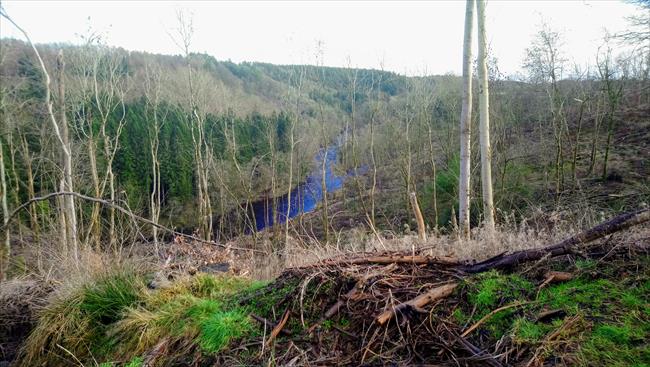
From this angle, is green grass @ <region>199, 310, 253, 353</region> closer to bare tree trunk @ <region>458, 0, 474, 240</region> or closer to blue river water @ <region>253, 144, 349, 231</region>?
bare tree trunk @ <region>458, 0, 474, 240</region>

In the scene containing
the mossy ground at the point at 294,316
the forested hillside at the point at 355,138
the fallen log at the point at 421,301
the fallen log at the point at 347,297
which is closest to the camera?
the mossy ground at the point at 294,316

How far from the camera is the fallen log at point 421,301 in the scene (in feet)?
8.32

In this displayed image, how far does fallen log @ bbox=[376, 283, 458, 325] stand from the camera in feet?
8.32

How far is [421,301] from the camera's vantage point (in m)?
2.66

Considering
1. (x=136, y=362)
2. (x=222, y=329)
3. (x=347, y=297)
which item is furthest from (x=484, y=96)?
(x=136, y=362)

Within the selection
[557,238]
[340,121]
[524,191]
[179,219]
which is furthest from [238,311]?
[179,219]

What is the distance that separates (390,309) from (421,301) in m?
0.25

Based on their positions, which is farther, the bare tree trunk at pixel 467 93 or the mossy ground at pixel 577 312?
the bare tree trunk at pixel 467 93

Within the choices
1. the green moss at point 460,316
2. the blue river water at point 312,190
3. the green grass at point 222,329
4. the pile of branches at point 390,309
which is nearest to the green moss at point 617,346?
the pile of branches at point 390,309

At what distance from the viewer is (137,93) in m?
46.0

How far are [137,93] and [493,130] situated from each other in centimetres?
4340

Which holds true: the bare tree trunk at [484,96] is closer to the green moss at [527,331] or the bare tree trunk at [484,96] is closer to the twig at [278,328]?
the green moss at [527,331]

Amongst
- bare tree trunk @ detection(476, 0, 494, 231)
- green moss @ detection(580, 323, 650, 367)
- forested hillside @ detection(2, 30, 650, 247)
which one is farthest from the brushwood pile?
forested hillside @ detection(2, 30, 650, 247)

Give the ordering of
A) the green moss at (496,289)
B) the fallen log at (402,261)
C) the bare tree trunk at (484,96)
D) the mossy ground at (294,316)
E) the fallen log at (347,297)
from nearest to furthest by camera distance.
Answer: the mossy ground at (294,316) < the green moss at (496,289) < the fallen log at (347,297) < the fallen log at (402,261) < the bare tree trunk at (484,96)
